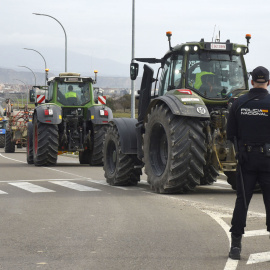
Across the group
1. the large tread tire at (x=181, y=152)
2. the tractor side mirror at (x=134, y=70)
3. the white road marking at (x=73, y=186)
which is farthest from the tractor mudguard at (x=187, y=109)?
the white road marking at (x=73, y=186)

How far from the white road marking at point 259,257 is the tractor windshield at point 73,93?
18.8 m

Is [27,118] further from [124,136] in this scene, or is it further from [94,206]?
[94,206]

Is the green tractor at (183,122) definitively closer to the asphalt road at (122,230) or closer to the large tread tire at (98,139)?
the asphalt road at (122,230)

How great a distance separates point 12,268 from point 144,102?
8.93m

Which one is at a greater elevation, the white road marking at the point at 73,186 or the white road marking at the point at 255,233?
the white road marking at the point at 255,233

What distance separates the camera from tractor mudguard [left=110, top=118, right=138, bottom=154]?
51.7 feet

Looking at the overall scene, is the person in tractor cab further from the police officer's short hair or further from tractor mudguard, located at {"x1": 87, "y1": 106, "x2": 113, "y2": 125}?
the police officer's short hair

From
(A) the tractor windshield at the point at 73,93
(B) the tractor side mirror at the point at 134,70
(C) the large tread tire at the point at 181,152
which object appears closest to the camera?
(C) the large tread tire at the point at 181,152

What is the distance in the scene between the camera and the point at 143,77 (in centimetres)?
1584

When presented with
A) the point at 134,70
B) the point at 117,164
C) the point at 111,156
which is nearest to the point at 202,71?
the point at 134,70

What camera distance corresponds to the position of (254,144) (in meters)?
7.74

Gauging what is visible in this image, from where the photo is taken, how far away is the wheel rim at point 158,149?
14.6m

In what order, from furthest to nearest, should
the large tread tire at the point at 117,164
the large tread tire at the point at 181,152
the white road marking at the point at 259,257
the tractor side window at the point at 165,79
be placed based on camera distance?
the large tread tire at the point at 117,164 → the tractor side window at the point at 165,79 → the large tread tire at the point at 181,152 → the white road marking at the point at 259,257

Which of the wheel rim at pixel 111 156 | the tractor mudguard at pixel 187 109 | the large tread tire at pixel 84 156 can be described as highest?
the tractor mudguard at pixel 187 109
